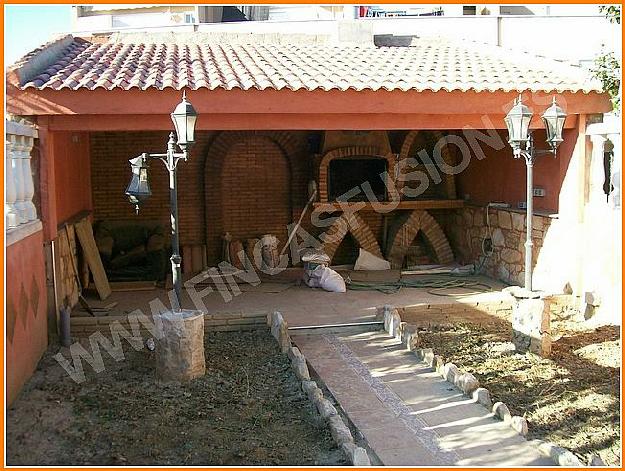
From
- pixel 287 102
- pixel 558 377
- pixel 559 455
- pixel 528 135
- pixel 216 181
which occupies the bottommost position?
pixel 558 377

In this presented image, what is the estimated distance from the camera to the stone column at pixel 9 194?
7.40 meters

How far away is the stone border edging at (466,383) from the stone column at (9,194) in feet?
16.3

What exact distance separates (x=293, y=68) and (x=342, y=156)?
3353 millimetres

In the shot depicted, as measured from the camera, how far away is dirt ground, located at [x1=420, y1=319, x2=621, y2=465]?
21.6 feet

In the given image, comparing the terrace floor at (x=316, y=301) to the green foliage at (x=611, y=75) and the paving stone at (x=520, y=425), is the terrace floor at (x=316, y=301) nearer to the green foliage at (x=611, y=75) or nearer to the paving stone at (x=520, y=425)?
the green foliage at (x=611, y=75)

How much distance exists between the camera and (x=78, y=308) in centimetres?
1076

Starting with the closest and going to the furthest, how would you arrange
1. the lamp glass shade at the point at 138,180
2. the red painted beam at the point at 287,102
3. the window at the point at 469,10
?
the lamp glass shade at the point at 138,180 → the red painted beam at the point at 287,102 → the window at the point at 469,10

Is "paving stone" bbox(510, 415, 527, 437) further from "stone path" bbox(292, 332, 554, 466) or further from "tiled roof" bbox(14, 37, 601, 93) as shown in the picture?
"tiled roof" bbox(14, 37, 601, 93)

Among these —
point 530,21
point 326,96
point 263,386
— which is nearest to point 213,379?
point 263,386

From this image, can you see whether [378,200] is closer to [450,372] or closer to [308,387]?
[450,372]

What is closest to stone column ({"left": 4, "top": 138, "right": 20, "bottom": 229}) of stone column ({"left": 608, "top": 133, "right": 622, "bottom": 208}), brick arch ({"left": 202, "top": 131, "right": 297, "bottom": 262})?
brick arch ({"left": 202, "top": 131, "right": 297, "bottom": 262})

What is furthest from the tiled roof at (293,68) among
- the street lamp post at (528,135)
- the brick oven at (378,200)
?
the brick oven at (378,200)

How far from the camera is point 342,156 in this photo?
555 inches

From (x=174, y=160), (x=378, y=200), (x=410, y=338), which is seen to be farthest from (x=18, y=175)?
(x=378, y=200)
